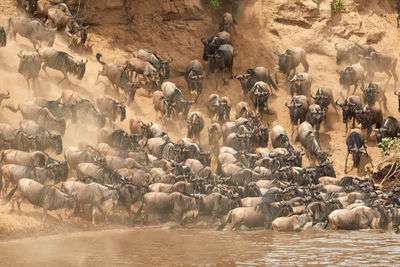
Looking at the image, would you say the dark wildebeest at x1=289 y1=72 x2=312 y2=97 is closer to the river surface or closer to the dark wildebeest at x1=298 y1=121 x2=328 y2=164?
the dark wildebeest at x1=298 y1=121 x2=328 y2=164

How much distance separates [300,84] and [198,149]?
8.46 m

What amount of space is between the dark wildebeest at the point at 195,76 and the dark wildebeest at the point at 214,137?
3.81 meters

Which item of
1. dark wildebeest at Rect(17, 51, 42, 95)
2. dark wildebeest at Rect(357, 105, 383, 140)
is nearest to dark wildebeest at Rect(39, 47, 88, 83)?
dark wildebeest at Rect(17, 51, 42, 95)

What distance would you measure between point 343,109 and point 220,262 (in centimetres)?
1748

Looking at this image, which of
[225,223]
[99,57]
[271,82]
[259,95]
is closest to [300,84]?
[271,82]

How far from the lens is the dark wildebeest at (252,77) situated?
33.6 meters

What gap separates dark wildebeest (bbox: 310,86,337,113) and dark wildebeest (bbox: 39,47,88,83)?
35.7ft

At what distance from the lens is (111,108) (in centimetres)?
2922

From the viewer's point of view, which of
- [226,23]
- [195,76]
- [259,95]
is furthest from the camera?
[226,23]

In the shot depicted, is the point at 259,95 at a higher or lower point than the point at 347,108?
higher

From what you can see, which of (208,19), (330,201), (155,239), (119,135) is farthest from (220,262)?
(208,19)

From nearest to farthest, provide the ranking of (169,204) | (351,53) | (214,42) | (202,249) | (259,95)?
1. (202,249)
2. (169,204)
3. (259,95)
4. (214,42)
5. (351,53)

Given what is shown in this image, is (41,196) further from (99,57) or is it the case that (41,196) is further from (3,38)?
(99,57)

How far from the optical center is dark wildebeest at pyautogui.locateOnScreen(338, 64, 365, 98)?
113 ft
